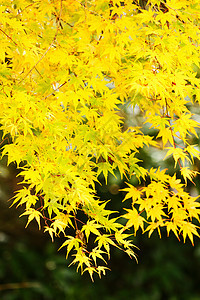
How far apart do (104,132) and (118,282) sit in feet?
7.92

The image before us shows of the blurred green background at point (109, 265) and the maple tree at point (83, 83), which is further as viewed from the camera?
the blurred green background at point (109, 265)

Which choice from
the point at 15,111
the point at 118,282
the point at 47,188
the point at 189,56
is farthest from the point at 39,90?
the point at 118,282

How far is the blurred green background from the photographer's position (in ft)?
11.1

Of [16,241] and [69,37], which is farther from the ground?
[69,37]

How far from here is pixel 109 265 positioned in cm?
378

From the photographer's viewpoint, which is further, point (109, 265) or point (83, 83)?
point (109, 265)

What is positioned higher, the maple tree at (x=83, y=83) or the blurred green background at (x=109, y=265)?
the maple tree at (x=83, y=83)

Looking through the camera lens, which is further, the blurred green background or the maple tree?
the blurred green background

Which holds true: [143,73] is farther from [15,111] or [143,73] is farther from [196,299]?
[196,299]

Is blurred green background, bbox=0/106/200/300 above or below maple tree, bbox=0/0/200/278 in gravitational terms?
below

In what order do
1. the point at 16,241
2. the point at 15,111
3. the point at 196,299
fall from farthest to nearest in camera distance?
1. the point at 16,241
2. the point at 196,299
3. the point at 15,111

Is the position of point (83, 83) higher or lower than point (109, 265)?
higher

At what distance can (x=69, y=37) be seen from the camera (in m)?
1.86

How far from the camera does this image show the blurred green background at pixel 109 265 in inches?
133
